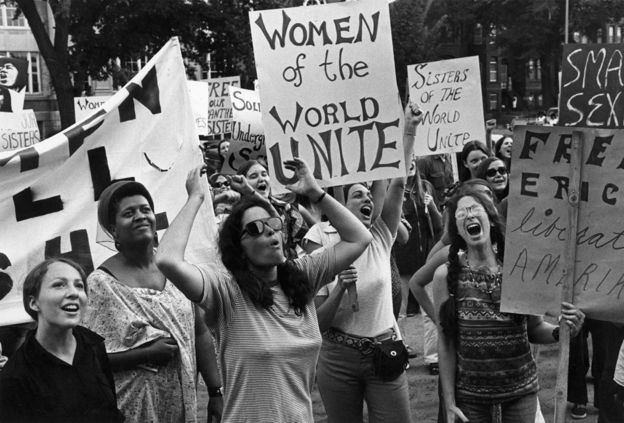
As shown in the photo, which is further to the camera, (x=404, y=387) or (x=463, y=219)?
(x=404, y=387)

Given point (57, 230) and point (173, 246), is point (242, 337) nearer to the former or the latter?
point (173, 246)

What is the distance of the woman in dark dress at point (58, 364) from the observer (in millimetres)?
3762

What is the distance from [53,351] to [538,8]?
47.3 meters

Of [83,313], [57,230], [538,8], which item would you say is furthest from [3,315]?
[538,8]

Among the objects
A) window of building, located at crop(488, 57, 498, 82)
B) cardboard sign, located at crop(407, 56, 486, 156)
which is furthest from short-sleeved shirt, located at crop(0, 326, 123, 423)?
window of building, located at crop(488, 57, 498, 82)

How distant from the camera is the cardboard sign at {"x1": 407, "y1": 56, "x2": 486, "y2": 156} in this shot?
970 centimetres

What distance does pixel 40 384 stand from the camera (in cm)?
379

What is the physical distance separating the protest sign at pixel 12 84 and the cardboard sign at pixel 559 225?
8.03m

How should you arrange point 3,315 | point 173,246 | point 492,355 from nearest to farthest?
point 173,246, point 492,355, point 3,315

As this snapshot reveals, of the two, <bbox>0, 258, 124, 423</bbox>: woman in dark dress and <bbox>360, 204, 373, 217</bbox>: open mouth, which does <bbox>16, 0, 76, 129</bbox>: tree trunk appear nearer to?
<bbox>360, 204, 373, 217</bbox>: open mouth

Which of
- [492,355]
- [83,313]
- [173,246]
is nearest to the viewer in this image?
[173,246]

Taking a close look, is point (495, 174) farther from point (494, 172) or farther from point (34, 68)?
point (34, 68)

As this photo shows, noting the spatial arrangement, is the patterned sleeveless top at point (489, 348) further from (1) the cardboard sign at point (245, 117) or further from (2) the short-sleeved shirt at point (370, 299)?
(1) the cardboard sign at point (245, 117)

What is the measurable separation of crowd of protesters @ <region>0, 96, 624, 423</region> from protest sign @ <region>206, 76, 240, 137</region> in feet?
30.9
